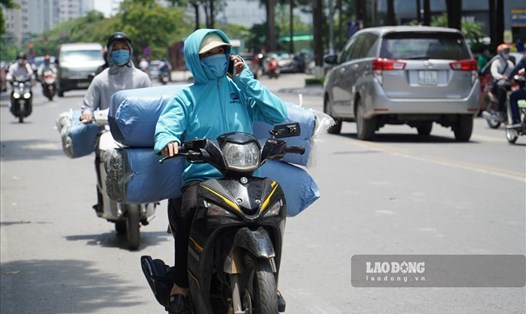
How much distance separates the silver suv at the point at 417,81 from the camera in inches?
794

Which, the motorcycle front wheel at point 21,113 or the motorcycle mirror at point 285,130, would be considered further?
the motorcycle front wheel at point 21,113

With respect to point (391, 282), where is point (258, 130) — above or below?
above

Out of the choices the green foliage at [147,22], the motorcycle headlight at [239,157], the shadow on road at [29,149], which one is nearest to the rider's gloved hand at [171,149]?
the motorcycle headlight at [239,157]

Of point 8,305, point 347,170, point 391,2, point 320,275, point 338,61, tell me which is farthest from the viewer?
point 391,2

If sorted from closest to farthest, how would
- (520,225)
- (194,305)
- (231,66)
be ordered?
(194,305) → (231,66) → (520,225)

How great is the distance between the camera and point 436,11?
80.4 m

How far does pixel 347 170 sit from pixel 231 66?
9.36 meters

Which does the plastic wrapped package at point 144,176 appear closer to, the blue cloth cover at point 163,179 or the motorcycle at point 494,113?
the blue cloth cover at point 163,179

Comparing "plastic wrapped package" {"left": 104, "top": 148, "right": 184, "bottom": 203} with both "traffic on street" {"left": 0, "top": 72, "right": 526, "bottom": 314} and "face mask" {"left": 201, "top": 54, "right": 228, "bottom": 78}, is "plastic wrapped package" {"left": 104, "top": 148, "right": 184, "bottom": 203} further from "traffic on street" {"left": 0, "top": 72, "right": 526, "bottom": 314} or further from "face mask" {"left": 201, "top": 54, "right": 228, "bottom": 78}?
"traffic on street" {"left": 0, "top": 72, "right": 526, "bottom": 314}

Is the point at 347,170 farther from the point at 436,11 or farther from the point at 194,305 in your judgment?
the point at 436,11

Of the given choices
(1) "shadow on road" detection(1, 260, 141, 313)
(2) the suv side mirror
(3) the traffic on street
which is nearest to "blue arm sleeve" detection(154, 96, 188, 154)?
(3) the traffic on street

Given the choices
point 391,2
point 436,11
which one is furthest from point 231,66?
point 436,11

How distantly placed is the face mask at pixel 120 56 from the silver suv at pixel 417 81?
10118 millimetres

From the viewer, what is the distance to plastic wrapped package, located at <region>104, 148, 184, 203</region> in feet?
21.1
